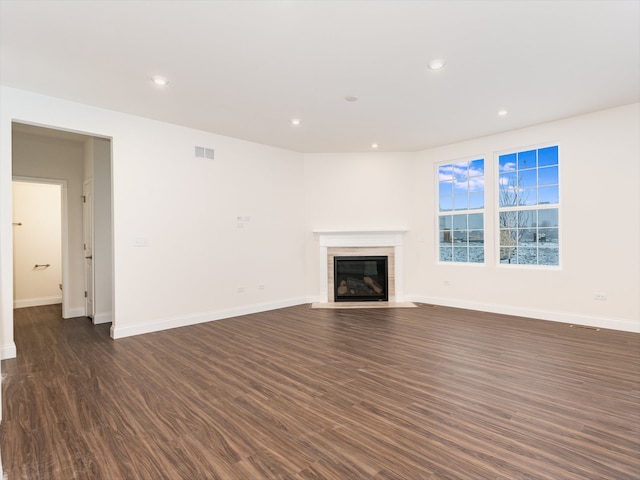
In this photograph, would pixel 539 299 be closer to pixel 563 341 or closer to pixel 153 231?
pixel 563 341

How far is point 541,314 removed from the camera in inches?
197

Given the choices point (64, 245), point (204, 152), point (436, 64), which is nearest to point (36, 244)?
point (64, 245)


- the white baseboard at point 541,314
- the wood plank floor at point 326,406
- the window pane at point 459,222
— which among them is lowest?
the wood plank floor at point 326,406

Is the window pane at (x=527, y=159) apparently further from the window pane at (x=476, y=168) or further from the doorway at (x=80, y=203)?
the doorway at (x=80, y=203)

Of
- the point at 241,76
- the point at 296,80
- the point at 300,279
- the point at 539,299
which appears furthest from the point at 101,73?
the point at 539,299

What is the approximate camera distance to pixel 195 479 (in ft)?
5.53

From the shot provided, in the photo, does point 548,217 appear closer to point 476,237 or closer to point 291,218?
point 476,237

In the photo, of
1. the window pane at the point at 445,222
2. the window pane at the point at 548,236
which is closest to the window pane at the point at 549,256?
the window pane at the point at 548,236

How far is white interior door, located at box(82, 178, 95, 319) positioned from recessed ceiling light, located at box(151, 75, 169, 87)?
8.76ft

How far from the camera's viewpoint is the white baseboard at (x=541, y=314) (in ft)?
14.2

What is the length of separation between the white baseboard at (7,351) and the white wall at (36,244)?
3.57 metres

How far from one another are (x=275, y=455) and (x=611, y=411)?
2.31 metres

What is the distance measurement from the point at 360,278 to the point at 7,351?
16.8 feet

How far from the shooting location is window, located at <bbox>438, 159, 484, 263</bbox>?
5.82 m
